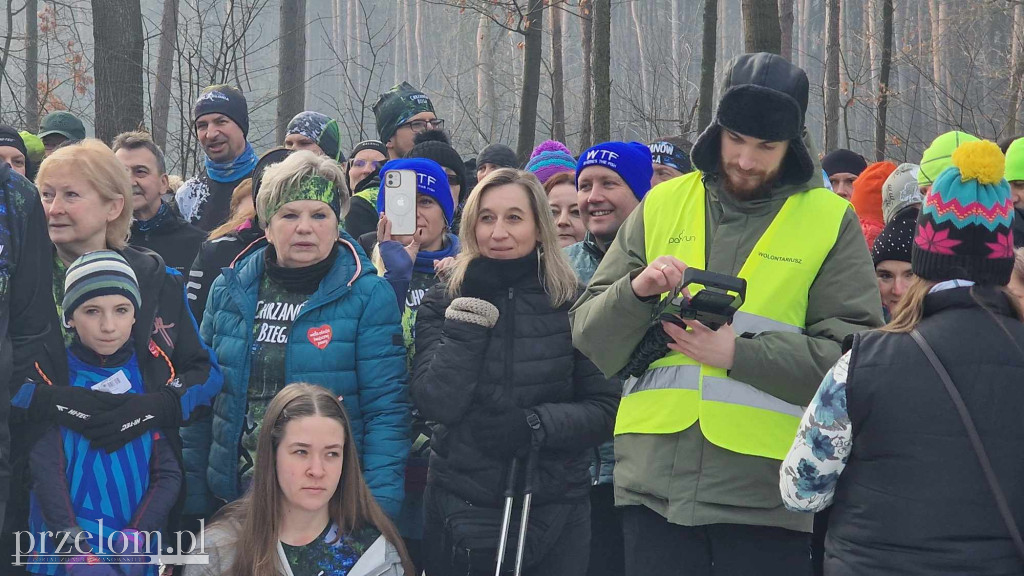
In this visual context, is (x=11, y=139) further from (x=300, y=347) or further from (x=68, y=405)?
(x=300, y=347)

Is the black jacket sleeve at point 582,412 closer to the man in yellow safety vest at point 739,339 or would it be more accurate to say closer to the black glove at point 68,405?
the man in yellow safety vest at point 739,339

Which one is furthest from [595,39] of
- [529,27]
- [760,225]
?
[760,225]

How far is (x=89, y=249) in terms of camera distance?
412 centimetres

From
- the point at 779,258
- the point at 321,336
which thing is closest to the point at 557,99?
the point at 321,336

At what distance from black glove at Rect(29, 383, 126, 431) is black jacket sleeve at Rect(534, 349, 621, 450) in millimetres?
1520

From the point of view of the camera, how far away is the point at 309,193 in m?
4.21

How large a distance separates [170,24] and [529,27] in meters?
4.15

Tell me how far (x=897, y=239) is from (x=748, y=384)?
181cm

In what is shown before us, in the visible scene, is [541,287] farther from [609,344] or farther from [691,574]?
[691,574]

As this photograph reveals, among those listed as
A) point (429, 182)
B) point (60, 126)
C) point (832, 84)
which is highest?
point (832, 84)

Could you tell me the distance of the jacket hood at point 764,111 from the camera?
3082 mm

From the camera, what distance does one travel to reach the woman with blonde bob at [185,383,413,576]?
3.53 meters

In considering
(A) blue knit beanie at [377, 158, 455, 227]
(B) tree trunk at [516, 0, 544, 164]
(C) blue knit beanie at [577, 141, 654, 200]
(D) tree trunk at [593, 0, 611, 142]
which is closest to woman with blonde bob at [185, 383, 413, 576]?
(A) blue knit beanie at [377, 158, 455, 227]

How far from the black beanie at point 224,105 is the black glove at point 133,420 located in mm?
2946
